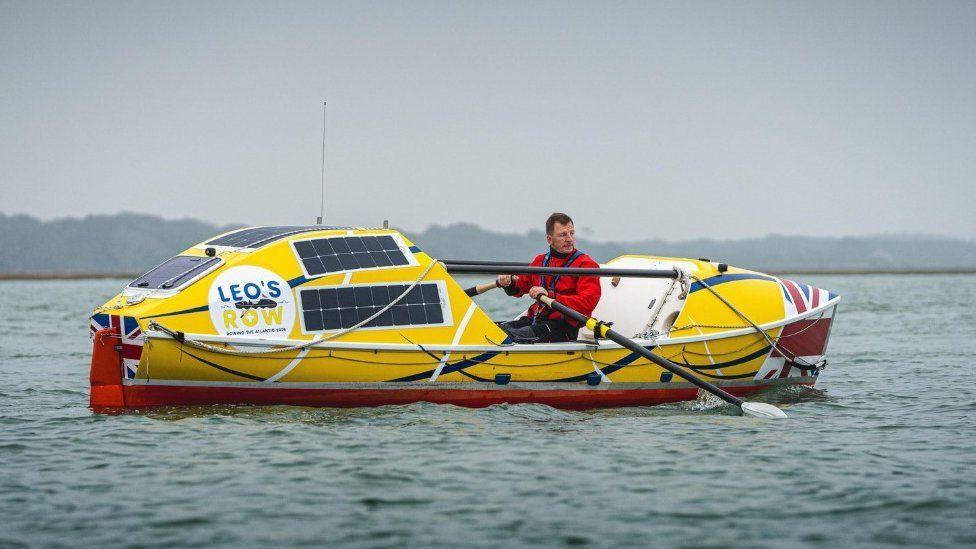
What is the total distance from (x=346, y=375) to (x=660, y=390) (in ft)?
14.4

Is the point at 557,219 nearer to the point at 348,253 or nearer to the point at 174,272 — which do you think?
the point at 348,253

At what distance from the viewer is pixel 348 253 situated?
12695 mm

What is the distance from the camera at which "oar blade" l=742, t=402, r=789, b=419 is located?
13188 mm

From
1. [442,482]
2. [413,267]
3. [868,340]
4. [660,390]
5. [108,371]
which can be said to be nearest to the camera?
[442,482]

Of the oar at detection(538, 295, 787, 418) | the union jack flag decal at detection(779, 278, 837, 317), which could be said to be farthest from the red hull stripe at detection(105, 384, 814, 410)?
the union jack flag decal at detection(779, 278, 837, 317)

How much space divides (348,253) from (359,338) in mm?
1070

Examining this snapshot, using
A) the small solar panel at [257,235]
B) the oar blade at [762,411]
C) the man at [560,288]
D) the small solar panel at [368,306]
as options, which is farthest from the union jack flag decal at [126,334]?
the oar blade at [762,411]

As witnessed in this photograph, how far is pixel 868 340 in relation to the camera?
1055 inches

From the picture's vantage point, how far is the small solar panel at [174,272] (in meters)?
12.1

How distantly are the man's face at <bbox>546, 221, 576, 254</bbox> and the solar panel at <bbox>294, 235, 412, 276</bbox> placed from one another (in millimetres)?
2134

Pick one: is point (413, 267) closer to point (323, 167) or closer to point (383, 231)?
point (383, 231)

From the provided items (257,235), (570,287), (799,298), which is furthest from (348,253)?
(799,298)

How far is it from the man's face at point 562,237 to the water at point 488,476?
2188 millimetres

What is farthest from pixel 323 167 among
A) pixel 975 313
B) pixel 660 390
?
pixel 975 313
